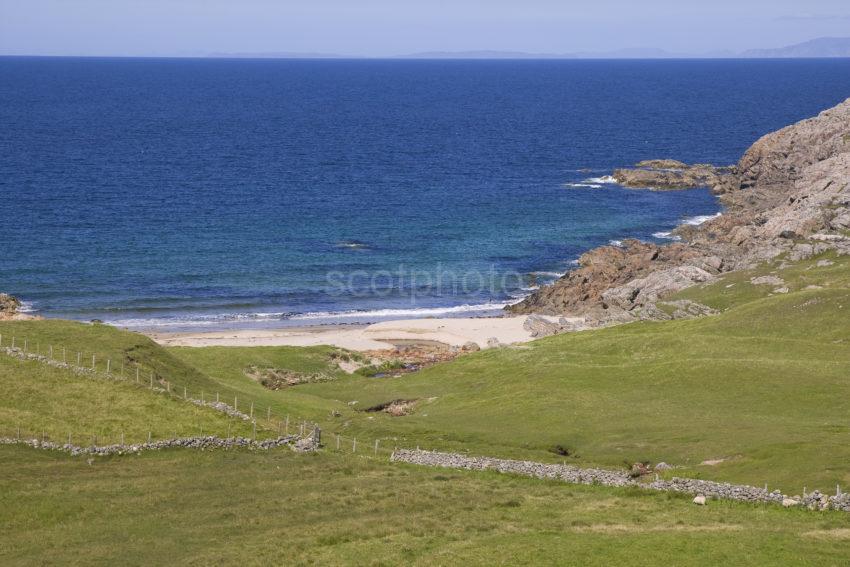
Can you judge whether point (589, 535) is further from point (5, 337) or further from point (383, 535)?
point (5, 337)

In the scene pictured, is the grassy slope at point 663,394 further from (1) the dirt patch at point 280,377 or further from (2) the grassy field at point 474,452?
(1) the dirt patch at point 280,377

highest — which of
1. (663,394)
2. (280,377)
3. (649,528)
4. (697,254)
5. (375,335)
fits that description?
(649,528)

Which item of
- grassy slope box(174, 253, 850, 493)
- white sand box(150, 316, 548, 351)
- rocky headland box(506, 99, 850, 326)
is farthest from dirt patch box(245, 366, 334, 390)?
rocky headland box(506, 99, 850, 326)

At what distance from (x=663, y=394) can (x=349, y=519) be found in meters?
30.7

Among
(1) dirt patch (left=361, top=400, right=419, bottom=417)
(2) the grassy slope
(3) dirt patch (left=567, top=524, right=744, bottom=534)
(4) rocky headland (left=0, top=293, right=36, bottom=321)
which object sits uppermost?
(3) dirt patch (left=567, top=524, right=744, bottom=534)

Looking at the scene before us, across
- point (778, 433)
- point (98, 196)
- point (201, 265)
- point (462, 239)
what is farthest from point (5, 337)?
point (98, 196)

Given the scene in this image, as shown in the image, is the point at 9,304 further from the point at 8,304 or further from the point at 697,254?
the point at 697,254

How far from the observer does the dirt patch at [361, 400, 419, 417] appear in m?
75.7

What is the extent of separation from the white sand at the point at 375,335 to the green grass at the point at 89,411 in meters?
37.5

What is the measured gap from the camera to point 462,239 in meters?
158

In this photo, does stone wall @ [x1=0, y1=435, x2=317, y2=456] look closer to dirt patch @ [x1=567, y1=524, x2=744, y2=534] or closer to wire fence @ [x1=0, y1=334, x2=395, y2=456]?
wire fence @ [x1=0, y1=334, x2=395, y2=456]

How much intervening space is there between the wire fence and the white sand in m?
31.3

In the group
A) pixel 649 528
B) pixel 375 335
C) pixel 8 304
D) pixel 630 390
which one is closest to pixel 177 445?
pixel 649 528

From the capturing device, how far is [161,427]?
58656 millimetres
